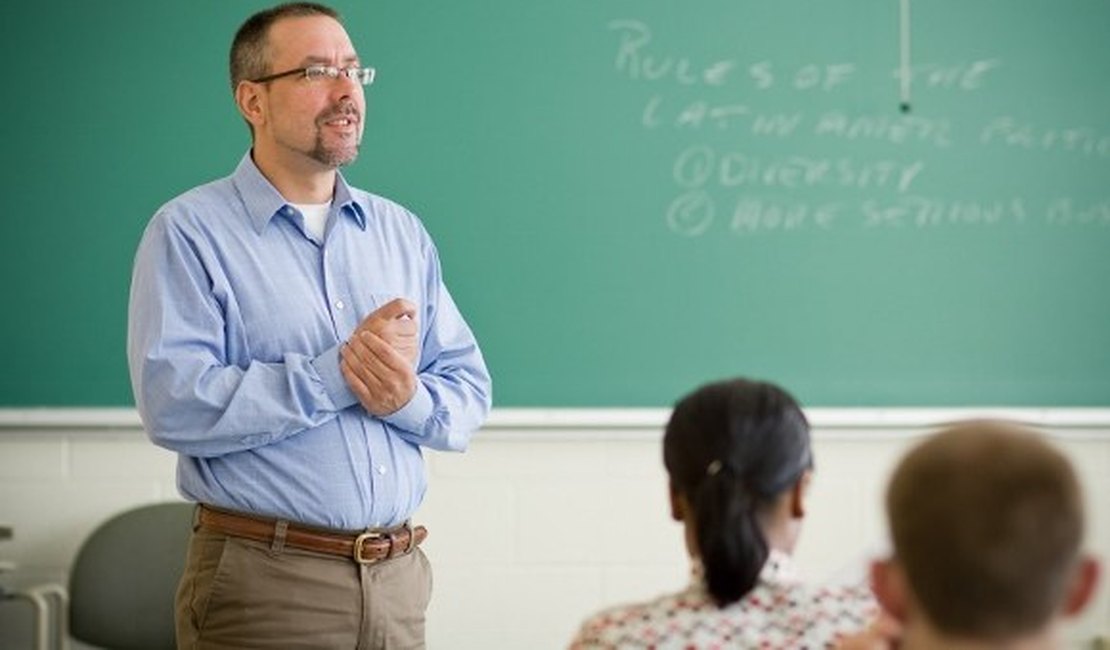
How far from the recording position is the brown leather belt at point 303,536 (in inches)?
114

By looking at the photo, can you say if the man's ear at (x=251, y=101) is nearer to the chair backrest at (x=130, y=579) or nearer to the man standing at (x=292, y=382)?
the man standing at (x=292, y=382)

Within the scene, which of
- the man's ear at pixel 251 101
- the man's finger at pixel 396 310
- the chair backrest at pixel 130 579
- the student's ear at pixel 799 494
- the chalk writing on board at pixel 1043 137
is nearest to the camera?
Answer: the student's ear at pixel 799 494

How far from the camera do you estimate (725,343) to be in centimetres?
407

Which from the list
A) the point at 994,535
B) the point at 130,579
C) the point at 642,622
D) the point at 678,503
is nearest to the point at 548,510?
the point at 130,579

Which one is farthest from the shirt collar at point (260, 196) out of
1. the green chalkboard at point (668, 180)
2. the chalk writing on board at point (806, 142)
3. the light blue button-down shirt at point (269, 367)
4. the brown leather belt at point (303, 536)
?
the chalk writing on board at point (806, 142)

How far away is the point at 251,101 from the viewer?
3182mm

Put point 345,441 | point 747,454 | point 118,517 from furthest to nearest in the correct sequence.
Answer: point 118,517 < point 345,441 < point 747,454

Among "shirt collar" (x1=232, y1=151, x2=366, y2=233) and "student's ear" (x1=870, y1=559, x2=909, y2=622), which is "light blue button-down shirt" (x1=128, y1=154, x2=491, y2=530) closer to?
"shirt collar" (x1=232, y1=151, x2=366, y2=233)

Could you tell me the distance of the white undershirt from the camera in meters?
3.09

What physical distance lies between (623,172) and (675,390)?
0.54 metres

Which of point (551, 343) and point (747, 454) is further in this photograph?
point (551, 343)

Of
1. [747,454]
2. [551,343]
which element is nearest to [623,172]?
[551,343]

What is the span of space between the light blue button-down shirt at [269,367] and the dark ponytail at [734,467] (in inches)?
39.4

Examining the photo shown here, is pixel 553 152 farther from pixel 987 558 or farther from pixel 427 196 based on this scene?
pixel 987 558
